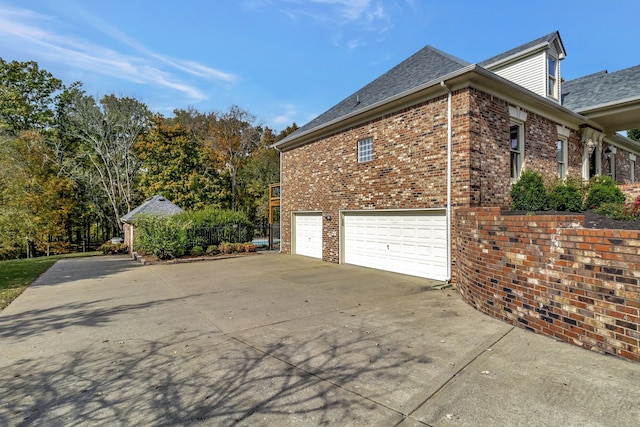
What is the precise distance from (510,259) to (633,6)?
8.57m

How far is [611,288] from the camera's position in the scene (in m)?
3.65

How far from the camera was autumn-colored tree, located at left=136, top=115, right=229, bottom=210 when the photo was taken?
986 inches

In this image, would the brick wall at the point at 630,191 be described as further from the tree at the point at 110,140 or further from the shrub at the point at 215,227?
the tree at the point at 110,140

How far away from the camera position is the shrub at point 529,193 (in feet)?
28.8

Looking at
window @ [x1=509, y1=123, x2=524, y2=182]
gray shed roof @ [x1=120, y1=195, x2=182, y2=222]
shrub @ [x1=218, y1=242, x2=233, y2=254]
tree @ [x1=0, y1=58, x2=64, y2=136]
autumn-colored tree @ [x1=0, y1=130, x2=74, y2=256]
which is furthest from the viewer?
tree @ [x1=0, y1=58, x2=64, y2=136]

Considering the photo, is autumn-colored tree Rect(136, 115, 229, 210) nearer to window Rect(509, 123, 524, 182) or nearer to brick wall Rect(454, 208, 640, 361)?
window Rect(509, 123, 524, 182)

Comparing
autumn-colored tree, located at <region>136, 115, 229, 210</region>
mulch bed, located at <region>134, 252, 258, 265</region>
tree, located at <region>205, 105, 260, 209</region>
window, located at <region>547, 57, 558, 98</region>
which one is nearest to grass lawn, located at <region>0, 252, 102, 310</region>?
mulch bed, located at <region>134, 252, 258, 265</region>

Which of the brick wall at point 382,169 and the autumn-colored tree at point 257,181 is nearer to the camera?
the brick wall at point 382,169

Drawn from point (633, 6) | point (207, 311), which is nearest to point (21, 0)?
point (207, 311)

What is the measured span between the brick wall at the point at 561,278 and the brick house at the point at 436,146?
266 centimetres

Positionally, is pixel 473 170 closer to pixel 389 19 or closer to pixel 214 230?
pixel 389 19

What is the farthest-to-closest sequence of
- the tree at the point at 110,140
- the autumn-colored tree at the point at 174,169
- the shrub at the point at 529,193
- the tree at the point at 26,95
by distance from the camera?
the tree at the point at 110,140 → the autumn-colored tree at the point at 174,169 → the tree at the point at 26,95 → the shrub at the point at 529,193

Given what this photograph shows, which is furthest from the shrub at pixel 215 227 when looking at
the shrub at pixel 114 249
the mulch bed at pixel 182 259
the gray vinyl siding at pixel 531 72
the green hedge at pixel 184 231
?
the gray vinyl siding at pixel 531 72

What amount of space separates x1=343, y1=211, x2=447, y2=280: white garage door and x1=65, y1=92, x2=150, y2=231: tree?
2207 cm
